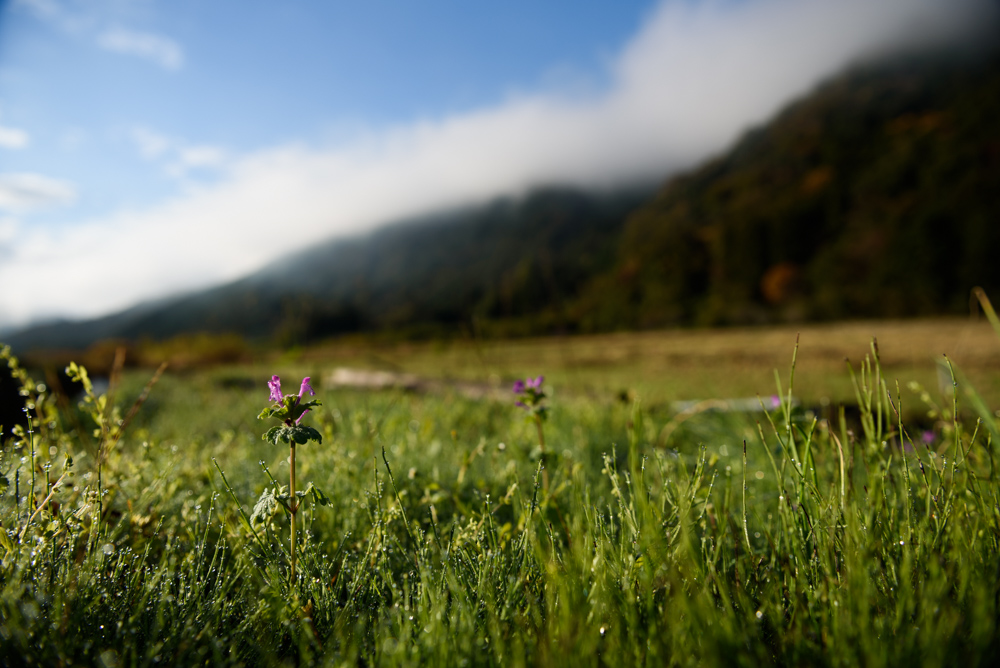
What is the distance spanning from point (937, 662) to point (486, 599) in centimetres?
87

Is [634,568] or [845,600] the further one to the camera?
[634,568]

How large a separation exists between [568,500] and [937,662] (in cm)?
137

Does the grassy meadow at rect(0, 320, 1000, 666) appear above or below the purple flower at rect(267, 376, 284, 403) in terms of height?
below

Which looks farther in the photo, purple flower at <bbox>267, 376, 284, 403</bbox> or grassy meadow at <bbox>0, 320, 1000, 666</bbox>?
purple flower at <bbox>267, 376, 284, 403</bbox>

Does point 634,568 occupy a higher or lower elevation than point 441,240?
lower

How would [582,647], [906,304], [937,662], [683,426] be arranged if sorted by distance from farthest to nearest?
[906,304] < [683,426] < [582,647] < [937,662]

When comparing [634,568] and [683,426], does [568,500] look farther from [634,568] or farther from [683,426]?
[683,426]

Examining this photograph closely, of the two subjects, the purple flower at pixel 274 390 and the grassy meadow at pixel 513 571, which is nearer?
the grassy meadow at pixel 513 571

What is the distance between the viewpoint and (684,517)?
1.13m

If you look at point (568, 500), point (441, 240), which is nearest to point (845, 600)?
point (568, 500)

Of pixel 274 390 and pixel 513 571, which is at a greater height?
pixel 274 390

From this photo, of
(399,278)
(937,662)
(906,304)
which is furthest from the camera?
(399,278)

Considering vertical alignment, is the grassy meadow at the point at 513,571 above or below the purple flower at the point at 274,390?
below

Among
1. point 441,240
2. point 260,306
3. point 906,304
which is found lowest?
point 906,304
